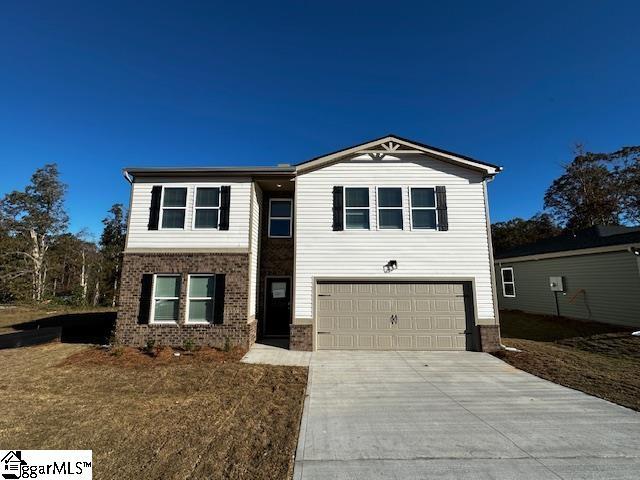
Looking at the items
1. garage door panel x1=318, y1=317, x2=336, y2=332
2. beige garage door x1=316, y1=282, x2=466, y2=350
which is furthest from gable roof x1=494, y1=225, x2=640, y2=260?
garage door panel x1=318, y1=317, x2=336, y2=332

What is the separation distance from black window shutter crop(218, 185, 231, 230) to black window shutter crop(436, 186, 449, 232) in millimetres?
6973

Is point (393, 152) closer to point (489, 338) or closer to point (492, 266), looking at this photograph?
point (492, 266)

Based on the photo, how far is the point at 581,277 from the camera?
559 inches

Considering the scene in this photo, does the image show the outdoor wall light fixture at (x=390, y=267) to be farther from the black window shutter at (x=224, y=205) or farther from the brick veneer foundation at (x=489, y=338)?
the black window shutter at (x=224, y=205)

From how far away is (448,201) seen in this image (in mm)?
10578

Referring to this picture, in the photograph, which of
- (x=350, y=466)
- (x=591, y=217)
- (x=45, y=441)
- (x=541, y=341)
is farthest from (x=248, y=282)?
(x=591, y=217)

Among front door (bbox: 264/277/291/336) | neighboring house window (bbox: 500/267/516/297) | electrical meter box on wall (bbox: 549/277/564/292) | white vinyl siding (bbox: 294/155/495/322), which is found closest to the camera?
white vinyl siding (bbox: 294/155/495/322)

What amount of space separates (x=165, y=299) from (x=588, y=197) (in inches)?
1481

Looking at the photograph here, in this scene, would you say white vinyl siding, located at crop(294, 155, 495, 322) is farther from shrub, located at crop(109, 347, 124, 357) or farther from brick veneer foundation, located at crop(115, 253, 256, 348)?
shrub, located at crop(109, 347, 124, 357)

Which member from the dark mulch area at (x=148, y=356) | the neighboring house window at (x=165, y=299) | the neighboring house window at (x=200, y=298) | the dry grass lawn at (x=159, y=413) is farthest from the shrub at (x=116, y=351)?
the neighboring house window at (x=200, y=298)

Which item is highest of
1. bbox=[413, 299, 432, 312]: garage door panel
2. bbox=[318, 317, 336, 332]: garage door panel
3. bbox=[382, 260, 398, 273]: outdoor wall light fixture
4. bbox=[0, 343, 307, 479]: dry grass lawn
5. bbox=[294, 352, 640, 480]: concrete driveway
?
bbox=[382, 260, 398, 273]: outdoor wall light fixture

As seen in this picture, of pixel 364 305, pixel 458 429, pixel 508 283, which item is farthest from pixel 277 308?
pixel 508 283

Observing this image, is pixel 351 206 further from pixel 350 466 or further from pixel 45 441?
pixel 45 441

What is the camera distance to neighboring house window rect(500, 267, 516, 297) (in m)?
18.7
